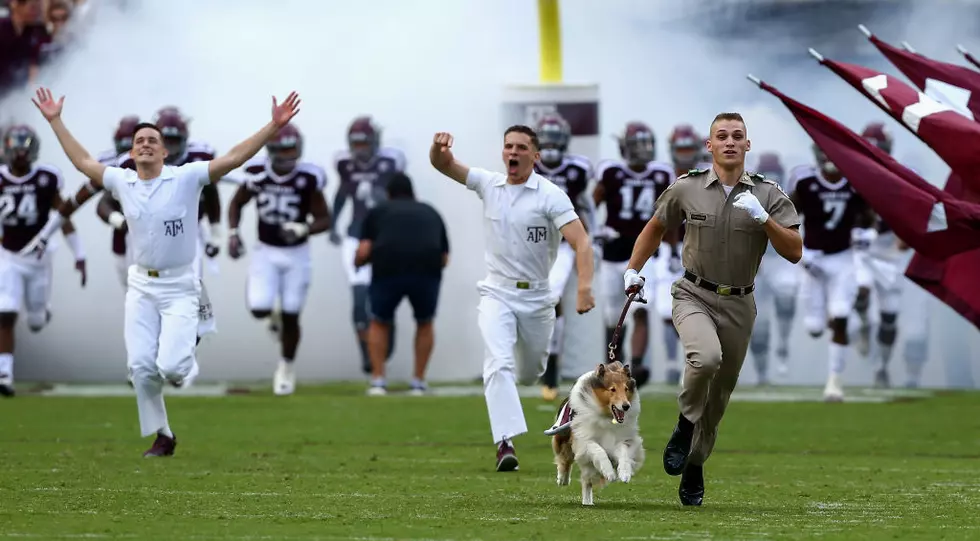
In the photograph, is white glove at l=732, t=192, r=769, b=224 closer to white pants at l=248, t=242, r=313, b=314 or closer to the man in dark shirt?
the man in dark shirt

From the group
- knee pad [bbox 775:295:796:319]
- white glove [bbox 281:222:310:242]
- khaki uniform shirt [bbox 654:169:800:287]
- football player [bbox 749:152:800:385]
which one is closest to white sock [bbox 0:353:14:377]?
white glove [bbox 281:222:310:242]

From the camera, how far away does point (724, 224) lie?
8617 millimetres

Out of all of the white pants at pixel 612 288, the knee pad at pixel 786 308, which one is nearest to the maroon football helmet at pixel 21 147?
the white pants at pixel 612 288

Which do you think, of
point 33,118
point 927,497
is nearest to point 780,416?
point 927,497

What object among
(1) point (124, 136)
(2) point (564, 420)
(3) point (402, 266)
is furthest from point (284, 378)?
(2) point (564, 420)

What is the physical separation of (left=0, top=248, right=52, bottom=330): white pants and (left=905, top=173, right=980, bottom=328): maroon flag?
8353mm

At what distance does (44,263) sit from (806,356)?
23.6 feet

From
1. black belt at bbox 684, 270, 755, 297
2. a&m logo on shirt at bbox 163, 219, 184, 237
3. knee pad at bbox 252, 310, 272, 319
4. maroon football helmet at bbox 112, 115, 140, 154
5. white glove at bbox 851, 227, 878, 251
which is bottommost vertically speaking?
knee pad at bbox 252, 310, 272, 319

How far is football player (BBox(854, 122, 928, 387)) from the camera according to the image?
18.7 m

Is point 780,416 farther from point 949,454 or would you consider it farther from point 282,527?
point 282,527

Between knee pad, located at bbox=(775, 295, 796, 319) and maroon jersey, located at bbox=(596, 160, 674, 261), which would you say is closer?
maroon jersey, located at bbox=(596, 160, 674, 261)

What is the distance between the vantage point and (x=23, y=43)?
64.5 ft

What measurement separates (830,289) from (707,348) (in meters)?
9.31

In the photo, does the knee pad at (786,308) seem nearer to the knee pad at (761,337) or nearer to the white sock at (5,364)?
the knee pad at (761,337)
